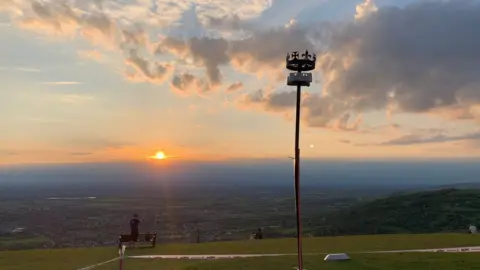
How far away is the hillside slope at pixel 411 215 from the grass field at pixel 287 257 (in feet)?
153

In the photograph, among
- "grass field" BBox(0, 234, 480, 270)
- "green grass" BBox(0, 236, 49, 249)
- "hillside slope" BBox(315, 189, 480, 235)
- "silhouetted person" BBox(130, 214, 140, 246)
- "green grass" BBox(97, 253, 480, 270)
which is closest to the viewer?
"green grass" BBox(97, 253, 480, 270)

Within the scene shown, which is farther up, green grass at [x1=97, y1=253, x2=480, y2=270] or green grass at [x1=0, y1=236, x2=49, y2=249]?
green grass at [x1=97, y1=253, x2=480, y2=270]

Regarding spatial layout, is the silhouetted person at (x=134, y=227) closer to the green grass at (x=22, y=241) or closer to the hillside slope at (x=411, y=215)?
the hillside slope at (x=411, y=215)

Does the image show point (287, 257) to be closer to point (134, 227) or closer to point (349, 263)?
point (349, 263)

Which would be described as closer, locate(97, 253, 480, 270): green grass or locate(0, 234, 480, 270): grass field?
locate(97, 253, 480, 270): green grass

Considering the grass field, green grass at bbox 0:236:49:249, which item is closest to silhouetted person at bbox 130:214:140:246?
the grass field

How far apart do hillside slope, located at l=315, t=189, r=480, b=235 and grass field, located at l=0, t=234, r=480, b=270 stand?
46596mm

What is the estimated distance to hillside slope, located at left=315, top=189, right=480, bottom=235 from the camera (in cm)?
8238

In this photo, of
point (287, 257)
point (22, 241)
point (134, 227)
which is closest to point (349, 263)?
point (287, 257)

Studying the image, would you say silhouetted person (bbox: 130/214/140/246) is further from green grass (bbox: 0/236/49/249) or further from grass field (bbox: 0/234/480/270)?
green grass (bbox: 0/236/49/249)

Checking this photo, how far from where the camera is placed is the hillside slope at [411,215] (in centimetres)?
8238

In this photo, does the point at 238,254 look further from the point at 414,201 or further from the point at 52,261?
the point at 414,201

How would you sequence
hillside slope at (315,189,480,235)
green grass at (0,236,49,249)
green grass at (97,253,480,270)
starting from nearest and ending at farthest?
green grass at (97,253,480,270) < hillside slope at (315,189,480,235) < green grass at (0,236,49,249)

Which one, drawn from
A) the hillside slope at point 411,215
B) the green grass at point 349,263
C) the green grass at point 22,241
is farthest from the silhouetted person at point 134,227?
the green grass at point 22,241
